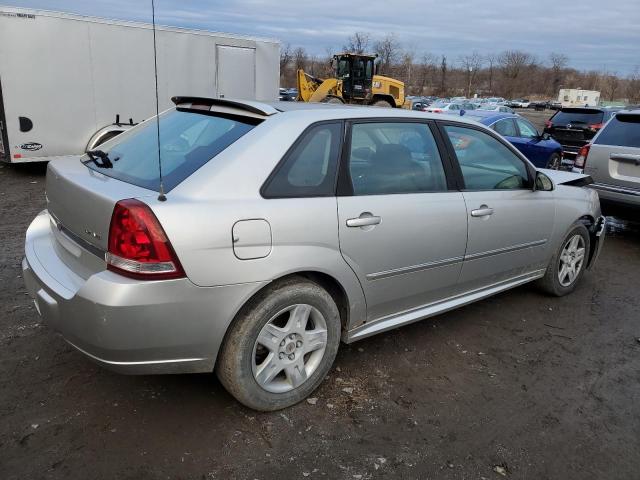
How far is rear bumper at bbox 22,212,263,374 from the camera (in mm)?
2307

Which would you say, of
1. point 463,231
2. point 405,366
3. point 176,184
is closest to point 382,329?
point 405,366

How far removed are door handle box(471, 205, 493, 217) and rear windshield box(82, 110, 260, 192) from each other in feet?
5.46

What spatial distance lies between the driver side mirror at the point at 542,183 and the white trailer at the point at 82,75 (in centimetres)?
744

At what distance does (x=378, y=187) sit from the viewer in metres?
3.13

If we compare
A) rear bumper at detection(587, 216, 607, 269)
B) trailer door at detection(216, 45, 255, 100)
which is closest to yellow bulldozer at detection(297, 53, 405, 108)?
trailer door at detection(216, 45, 255, 100)

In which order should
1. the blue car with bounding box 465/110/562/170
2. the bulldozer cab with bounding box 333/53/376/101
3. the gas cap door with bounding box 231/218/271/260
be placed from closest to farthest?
the gas cap door with bounding box 231/218/271/260
the blue car with bounding box 465/110/562/170
the bulldozer cab with bounding box 333/53/376/101

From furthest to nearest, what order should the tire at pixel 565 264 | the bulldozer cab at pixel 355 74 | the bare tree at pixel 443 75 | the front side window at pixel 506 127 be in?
the bare tree at pixel 443 75 → the bulldozer cab at pixel 355 74 → the front side window at pixel 506 127 → the tire at pixel 565 264

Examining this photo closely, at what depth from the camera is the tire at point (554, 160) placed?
11148 mm

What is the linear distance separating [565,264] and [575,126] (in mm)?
9743

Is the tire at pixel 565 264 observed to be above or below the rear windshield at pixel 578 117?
below

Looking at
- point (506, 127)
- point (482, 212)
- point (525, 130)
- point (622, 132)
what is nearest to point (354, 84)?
point (525, 130)

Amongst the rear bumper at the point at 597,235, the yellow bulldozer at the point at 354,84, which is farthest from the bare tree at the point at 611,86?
the rear bumper at the point at 597,235

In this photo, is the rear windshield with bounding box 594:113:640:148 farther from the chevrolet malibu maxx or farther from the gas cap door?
the gas cap door

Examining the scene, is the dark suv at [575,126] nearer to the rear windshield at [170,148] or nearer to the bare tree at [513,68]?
the rear windshield at [170,148]
